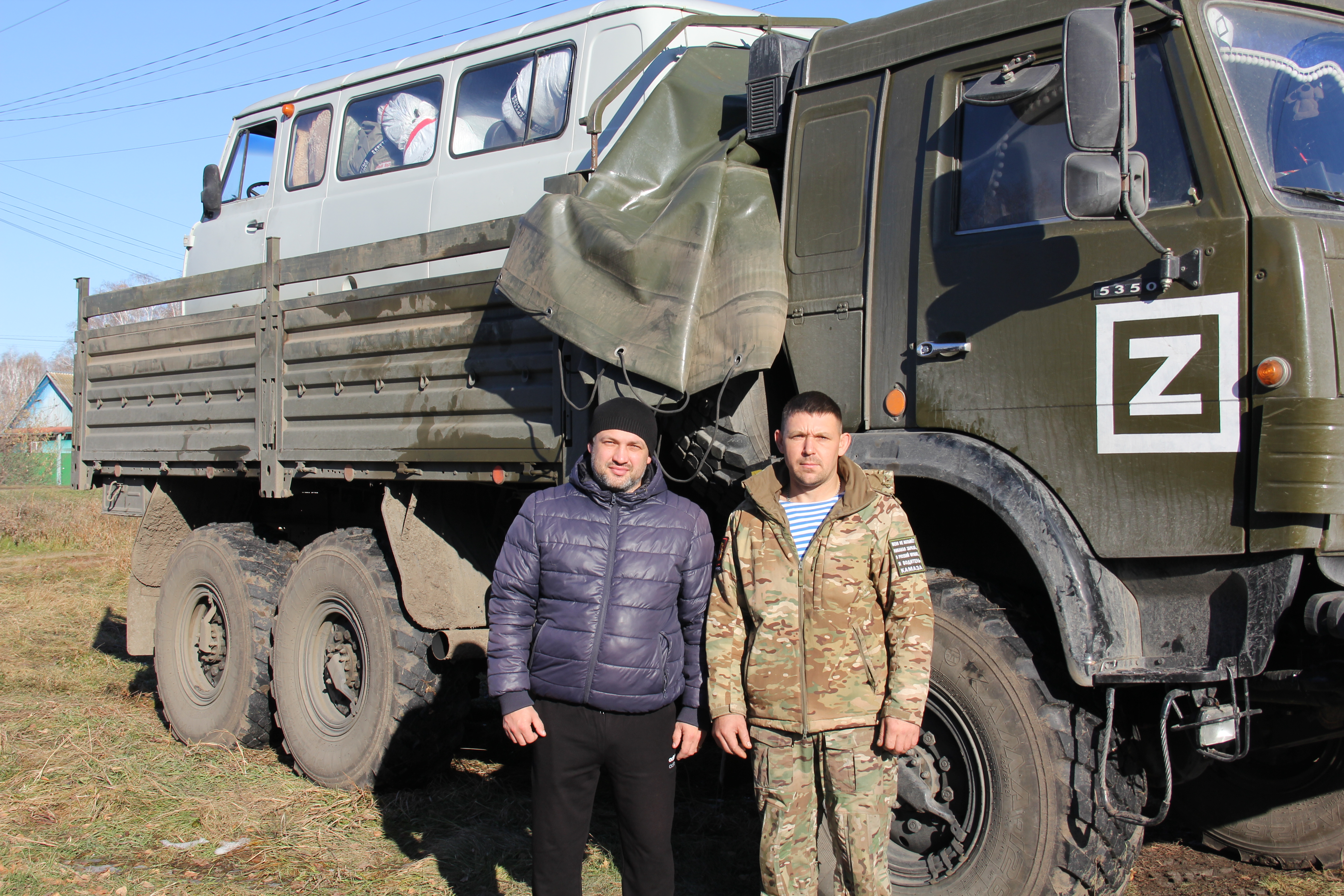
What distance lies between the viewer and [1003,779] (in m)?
3.29

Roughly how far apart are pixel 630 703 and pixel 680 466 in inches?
47.9

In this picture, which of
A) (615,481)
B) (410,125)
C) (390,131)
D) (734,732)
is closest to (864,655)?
(734,732)

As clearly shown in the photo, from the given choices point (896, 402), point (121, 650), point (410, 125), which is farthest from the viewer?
point (121, 650)

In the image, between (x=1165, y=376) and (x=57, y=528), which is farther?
Result: (x=57, y=528)

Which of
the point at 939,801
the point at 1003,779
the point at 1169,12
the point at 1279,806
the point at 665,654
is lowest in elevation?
the point at 1279,806

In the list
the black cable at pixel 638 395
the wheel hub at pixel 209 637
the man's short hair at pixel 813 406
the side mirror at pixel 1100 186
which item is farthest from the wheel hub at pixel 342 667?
the side mirror at pixel 1100 186

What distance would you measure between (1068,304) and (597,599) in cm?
166

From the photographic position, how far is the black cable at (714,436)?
12.0 feet

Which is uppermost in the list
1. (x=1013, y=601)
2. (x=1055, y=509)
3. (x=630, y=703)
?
(x=1055, y=509)

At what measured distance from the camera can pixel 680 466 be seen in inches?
164

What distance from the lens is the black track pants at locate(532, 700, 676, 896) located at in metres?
3.17

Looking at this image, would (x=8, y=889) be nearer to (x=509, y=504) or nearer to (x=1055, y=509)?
(x=509, y=504)

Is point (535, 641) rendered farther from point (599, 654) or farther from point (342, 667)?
point (342, 667)

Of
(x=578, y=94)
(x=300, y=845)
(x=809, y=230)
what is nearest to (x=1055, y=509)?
(x=809, y=230)
